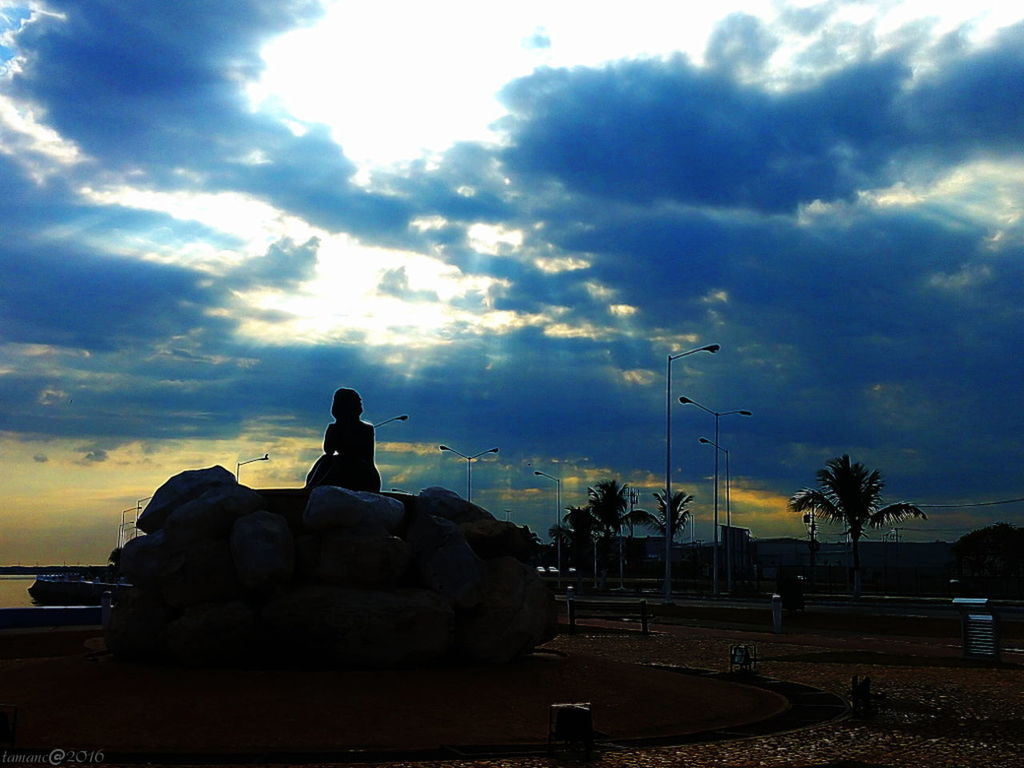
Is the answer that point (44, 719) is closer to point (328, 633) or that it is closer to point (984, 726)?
point (328, 633)

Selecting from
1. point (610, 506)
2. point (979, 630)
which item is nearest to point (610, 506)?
point (610, 506)

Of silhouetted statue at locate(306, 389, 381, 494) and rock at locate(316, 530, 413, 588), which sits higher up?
silhouetted statue at locate(306, 389, 381, 494)

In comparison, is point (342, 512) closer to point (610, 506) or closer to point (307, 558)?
point (307, 558)

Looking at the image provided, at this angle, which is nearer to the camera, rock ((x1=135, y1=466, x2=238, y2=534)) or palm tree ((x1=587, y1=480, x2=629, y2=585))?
rock ((x1=135, y1=466, x2=238, y2=534))

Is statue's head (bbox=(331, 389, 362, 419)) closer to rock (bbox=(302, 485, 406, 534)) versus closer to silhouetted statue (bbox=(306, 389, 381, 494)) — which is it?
silhouetted statue (bbox=(306, 389, 381, 494))

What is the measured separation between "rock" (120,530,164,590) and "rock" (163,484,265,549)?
25cm

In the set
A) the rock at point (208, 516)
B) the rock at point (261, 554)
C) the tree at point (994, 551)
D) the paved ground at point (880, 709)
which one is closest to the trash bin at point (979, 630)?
the paved ground at point (880, 709)

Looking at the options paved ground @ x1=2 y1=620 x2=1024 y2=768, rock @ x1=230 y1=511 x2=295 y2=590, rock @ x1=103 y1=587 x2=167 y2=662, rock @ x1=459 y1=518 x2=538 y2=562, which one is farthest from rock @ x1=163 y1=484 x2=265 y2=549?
paved ground @ x1=2 y1=620 x2=1024 y2=768

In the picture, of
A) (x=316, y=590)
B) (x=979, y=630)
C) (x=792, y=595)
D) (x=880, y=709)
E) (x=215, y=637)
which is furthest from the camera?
(x=792, y=595)

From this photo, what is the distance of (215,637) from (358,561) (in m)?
2.55

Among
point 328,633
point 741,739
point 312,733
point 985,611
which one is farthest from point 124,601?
point 985,611

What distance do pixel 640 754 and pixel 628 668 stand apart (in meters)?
6.27

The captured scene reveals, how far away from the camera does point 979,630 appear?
26562mm

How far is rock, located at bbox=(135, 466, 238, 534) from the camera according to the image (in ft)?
63.6
